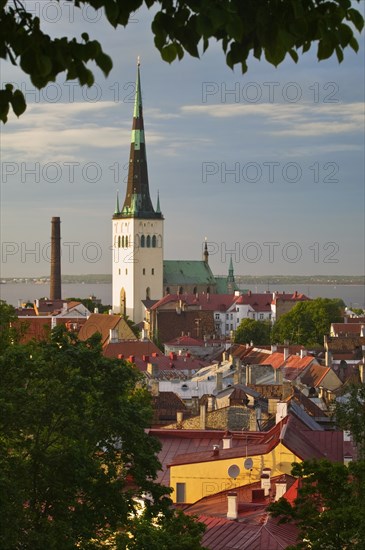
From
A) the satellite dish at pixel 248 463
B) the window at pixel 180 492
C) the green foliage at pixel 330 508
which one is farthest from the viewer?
the window at pixel 180 492

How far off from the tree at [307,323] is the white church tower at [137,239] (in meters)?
38.4

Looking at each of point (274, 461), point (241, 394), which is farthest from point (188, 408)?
point (274, 461)

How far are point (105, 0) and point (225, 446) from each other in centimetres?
2544

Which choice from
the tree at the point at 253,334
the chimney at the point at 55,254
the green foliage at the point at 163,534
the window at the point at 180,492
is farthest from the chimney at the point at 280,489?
the chimney at the point at 55,254

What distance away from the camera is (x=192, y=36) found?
562cm

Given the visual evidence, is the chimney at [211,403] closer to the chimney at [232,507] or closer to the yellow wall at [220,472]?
the yellow wall at [220,472]

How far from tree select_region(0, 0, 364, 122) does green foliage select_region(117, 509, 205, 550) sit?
35.0 ft

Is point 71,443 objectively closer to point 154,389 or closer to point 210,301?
point 154,389

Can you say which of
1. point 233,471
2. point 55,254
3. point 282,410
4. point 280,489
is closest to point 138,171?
point 55,254

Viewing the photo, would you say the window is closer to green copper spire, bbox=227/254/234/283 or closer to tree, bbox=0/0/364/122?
tree, bbox=0/0/364/122

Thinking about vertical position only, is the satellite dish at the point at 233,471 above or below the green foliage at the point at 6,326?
below

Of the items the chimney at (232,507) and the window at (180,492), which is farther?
the window at (180,492)

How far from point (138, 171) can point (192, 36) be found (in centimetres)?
13879

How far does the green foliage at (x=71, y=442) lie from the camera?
607 inches
